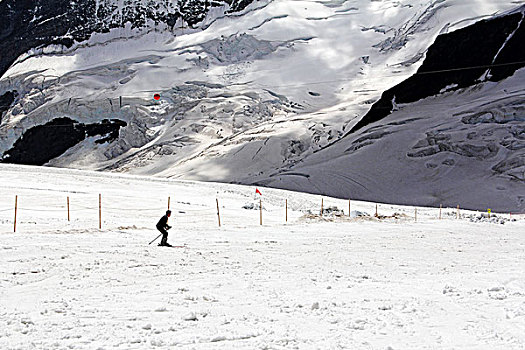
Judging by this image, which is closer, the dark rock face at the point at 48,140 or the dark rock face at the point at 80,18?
the dark rock face at the point at 48,140

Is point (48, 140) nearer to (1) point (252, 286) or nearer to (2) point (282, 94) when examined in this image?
(2) point (282, 94)

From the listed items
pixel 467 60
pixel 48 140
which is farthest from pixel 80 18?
pixel 467 60

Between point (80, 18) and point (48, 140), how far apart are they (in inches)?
1924

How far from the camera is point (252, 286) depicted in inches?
373

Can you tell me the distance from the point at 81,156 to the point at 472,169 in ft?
225

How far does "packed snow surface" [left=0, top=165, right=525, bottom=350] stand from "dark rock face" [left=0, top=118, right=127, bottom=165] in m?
81.1

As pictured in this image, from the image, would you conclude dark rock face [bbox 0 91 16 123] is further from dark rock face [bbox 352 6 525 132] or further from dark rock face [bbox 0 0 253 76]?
dark rock face [bbox 352 6 525 132]

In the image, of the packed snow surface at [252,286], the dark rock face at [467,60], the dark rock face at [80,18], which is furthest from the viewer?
the dark rock face at [80,18]

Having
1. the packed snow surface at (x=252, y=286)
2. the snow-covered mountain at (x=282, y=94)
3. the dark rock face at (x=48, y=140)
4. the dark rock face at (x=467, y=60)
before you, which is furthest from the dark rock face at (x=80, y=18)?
the packed snow surface at (x=252, y=286)

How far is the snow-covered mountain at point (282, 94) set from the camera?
48.8 meters

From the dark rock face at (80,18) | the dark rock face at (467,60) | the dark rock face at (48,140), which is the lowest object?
the dark rock face at (48,140)

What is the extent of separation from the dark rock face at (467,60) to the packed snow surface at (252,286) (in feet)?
147

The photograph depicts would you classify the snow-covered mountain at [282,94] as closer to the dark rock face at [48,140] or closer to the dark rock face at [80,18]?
the dark rock face at [48,140]

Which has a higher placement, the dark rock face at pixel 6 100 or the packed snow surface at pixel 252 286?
the dark rock face at pixel 6 100
